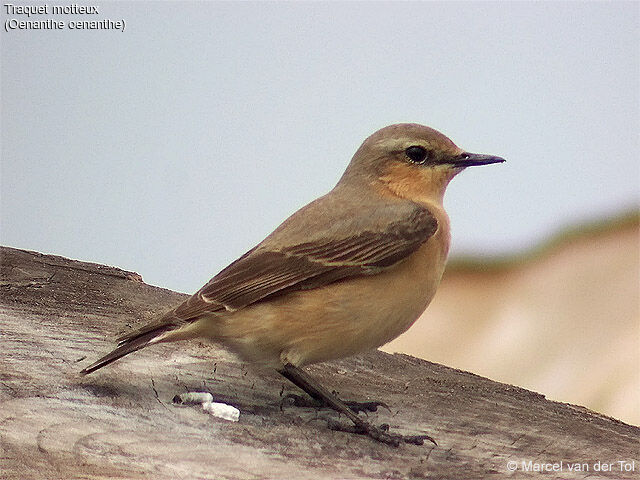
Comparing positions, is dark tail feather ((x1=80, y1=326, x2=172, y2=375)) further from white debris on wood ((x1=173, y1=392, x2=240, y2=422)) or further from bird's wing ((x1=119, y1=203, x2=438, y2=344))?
white debris on wood ((x1=173, y1=392, x2=240, y2=422))

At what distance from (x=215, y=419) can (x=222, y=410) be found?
0.09 meters

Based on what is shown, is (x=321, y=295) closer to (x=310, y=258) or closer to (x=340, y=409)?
(x=310, y=258)

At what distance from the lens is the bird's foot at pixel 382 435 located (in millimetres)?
4199

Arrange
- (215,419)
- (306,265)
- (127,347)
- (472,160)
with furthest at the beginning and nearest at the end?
(472,160) → (306,265) → (127,347) → (215,419)

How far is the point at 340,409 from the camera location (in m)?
4.46

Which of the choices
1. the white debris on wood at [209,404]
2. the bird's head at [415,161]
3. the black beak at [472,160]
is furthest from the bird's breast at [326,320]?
the black beak at [472,160]

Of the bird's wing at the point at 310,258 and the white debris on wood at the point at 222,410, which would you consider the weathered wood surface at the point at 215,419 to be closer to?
the white debris on wood at the point at 222,410

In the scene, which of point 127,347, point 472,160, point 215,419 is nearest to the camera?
point 215,419

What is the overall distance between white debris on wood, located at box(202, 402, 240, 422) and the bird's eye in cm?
163

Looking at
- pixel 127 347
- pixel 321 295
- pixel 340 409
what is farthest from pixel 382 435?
pixel 127 347

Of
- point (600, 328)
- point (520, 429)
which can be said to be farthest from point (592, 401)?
point (520, 429)

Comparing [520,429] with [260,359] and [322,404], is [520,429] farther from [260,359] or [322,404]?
[260,359]

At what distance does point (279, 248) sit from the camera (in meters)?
4.66

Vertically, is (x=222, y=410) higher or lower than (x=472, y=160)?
lower
